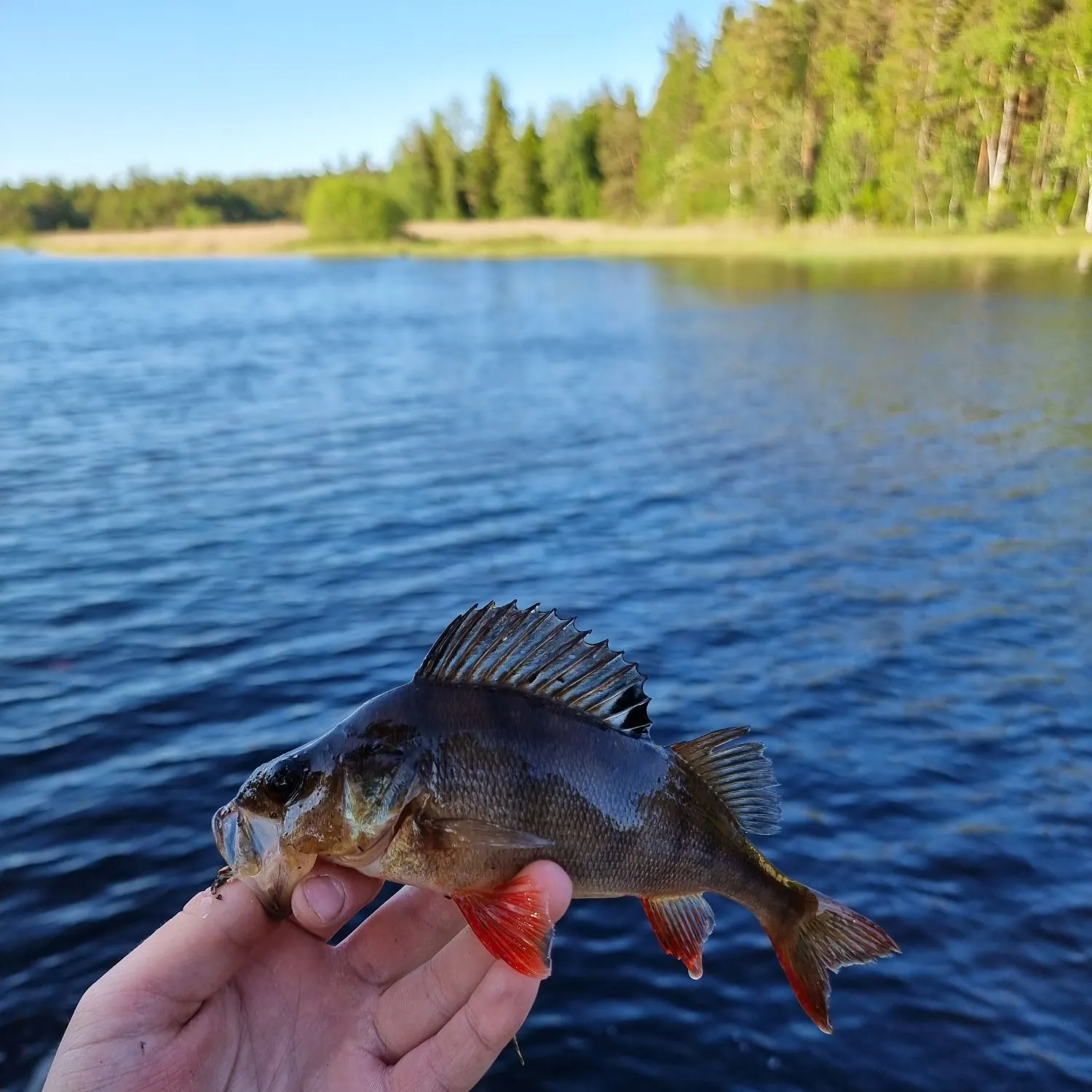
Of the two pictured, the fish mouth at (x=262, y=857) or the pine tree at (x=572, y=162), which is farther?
the pine tree at (x=572, y=162)

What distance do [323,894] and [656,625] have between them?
9252 millimetres

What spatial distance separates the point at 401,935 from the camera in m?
4.00

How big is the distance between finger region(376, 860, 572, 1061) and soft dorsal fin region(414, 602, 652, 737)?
960 mm

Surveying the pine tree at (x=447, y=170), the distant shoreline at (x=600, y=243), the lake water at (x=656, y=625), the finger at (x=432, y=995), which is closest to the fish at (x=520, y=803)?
the finger at (x=432, y=995)

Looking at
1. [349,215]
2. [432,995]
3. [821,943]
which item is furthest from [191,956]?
[349,215]

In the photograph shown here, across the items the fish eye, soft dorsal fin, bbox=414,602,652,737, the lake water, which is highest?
soft dorsal fin, bbox=414,602,652,737

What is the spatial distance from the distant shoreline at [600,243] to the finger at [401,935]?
228 feet

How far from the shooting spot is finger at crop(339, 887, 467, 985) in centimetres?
388

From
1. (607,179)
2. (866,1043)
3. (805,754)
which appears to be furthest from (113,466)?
(607,179)

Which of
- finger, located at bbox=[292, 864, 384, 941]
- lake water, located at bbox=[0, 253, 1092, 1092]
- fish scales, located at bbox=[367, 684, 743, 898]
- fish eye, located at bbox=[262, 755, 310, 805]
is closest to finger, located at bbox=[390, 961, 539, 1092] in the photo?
fish scales, located at bbox=[367, 684, 743, 898]

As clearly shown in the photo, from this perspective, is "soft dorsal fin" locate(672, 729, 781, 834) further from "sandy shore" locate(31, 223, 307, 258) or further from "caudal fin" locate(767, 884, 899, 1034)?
"sandy shore" locate(31, 223, 307, 258)

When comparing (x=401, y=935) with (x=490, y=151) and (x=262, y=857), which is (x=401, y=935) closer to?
(x=262, y=857)

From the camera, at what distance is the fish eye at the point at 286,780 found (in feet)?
10.7

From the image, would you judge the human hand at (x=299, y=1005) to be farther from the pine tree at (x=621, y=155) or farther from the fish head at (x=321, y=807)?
the pine tree at (x=621, y=155)
